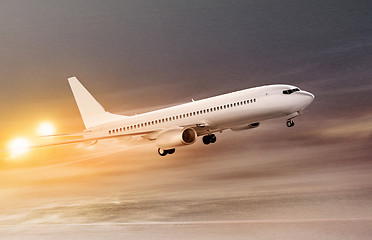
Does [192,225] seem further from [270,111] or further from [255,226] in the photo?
[270,111]

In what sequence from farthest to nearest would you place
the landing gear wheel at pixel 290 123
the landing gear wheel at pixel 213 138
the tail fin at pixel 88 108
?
the tail fin at pixel 88 108
the landing gear wheel at pixel 213 138
the landing gear wheel at pixel 290 123

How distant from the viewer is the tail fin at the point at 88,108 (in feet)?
196

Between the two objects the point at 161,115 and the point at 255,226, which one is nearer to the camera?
the point at 255,226

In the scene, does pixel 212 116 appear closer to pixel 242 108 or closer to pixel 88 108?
pixel 242 108

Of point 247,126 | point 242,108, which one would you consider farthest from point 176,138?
point 247,126

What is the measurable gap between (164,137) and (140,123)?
5.30m

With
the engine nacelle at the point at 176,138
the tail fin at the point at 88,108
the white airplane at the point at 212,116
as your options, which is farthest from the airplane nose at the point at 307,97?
the tail fin at the point at 88,108

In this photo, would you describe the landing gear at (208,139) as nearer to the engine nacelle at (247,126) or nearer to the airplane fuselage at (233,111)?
the airplane fuselage at (233,111)

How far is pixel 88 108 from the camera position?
6238 cm

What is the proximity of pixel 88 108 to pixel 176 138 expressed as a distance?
2032 cm

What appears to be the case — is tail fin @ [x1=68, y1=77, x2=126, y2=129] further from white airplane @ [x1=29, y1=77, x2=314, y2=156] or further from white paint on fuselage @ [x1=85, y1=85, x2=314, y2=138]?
white paint on fuselage @ [x1=85, y1=85, x2=314, y2=138]

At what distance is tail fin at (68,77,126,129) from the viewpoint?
196 ft

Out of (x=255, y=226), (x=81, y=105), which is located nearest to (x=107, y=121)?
(x=81, y=105)

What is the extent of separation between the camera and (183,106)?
49688 millimetres
